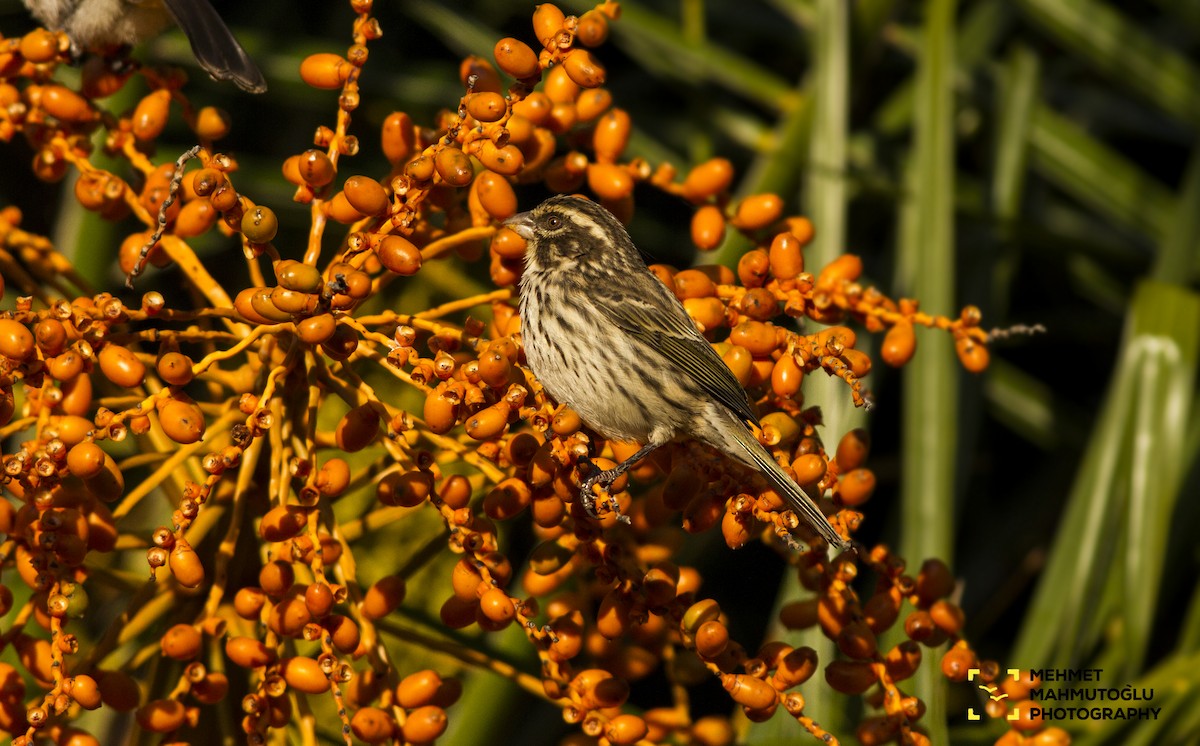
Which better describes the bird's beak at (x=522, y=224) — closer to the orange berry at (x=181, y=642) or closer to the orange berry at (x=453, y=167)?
the orange berry at (x=453, y=167)

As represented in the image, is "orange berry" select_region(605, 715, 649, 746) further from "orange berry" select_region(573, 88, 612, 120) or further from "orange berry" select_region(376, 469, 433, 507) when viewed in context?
"orange berry" select_region(573, 88, 612, 120)

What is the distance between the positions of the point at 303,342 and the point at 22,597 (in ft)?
3.43

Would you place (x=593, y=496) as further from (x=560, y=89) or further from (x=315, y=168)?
(x=560, y=89)

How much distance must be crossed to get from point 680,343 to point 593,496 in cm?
60

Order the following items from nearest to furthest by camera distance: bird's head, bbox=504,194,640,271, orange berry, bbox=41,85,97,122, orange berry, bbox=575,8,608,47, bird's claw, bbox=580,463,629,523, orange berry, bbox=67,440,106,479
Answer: orange berry, bbox=67,440,106,479
bird's claw, bbox=580,463,629,523
orange berry, bbox=575,8,608,47
orange berry, bbox=41,85,97,122
bird's head, bbox=504,194,640,271

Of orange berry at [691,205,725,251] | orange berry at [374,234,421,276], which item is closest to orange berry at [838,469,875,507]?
orange berry at [691,205,725,251]

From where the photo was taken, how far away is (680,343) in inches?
106

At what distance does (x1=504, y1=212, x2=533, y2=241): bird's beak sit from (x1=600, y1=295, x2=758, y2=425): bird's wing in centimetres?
28

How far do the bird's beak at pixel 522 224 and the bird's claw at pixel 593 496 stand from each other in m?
0.59

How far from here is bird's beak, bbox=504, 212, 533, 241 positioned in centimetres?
257

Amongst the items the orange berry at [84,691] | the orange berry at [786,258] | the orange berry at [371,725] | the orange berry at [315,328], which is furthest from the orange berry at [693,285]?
the orange berry at [84,691]

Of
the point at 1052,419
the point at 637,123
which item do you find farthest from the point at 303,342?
the point at 1052,419

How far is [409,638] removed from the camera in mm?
2447

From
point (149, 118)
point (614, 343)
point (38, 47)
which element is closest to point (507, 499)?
point (614, 343)
